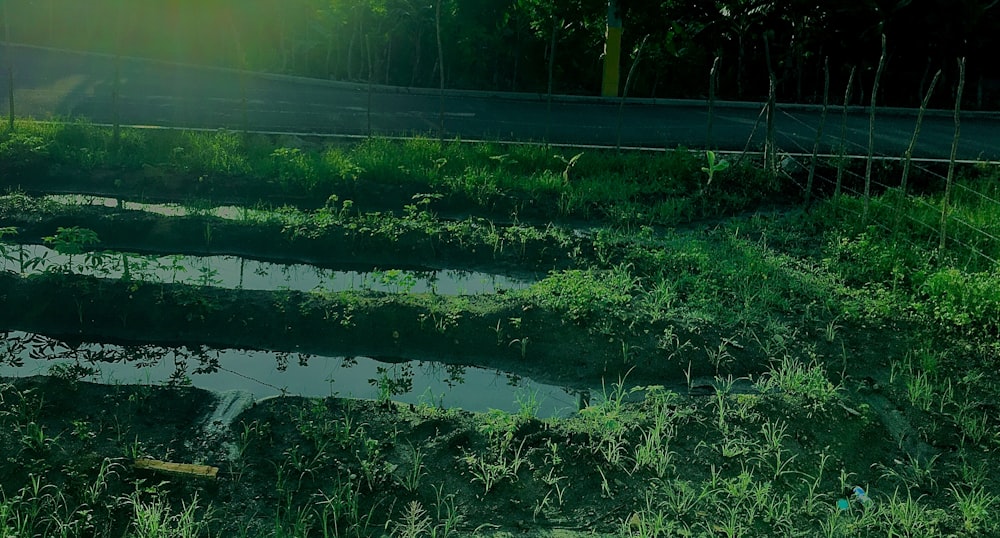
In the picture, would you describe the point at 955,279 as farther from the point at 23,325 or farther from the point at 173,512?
the point at 23,325

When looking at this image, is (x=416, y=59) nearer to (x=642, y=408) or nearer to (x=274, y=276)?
(x=274, y=276)

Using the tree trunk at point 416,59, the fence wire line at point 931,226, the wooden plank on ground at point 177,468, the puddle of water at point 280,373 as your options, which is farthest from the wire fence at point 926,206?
the tree trunk at point 416,59

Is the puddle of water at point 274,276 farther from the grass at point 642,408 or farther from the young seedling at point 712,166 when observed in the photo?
the young seedling at point 712,166

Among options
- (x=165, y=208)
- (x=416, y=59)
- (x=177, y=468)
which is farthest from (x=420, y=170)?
(x=416, y=59)

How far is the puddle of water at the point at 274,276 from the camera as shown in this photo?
8148 mm

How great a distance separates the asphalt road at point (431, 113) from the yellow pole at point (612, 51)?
0.51 meters

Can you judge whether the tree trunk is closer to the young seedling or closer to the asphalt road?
the asphalt road

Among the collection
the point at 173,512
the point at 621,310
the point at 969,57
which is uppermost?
the point at 969,57

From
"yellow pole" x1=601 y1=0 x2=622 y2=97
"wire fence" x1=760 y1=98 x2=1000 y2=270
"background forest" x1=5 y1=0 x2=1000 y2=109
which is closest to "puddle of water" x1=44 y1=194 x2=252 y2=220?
"wire fence" x1=760 y1=98 x2=1000 y2=270

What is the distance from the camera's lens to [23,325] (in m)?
7.39

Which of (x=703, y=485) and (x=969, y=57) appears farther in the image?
(x=969, y=57)

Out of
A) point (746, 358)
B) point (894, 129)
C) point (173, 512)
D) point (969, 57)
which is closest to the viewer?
point (173, 512)

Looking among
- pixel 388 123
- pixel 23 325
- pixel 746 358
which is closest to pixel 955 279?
pixel 746 358

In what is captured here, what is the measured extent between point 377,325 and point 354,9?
13.8m
